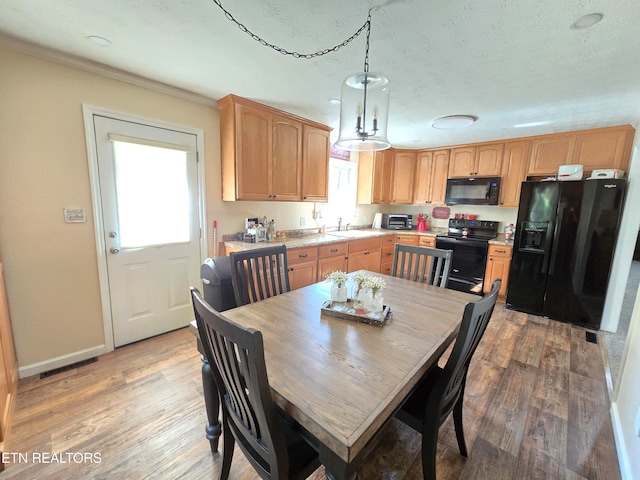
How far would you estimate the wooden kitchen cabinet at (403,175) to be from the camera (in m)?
4.66

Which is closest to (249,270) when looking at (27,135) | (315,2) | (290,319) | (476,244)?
(290,319)

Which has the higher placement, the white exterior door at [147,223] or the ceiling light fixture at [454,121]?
the ceiling light fixture at [454,121]

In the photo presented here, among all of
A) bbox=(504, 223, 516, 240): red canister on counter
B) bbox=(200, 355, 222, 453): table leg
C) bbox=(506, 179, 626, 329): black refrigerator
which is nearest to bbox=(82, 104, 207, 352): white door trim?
bbox=(200, 355, 222, 453): table leg

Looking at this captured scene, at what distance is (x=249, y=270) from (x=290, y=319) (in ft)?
1.88

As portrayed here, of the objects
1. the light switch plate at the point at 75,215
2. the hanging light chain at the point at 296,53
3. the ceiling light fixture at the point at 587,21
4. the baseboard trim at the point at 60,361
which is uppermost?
the hanging light chain at the point at 296,53

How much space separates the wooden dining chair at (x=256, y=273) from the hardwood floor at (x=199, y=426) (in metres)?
0.82

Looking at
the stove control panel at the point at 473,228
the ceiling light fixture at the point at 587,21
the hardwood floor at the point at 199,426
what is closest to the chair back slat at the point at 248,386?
the hardwood floor at the point at 199,426

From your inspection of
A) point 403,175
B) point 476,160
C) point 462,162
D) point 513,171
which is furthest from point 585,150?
point 403,175

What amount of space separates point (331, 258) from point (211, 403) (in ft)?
7.49

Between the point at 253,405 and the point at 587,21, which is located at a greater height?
the point at 587,21

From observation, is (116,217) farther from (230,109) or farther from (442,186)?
(442,186)

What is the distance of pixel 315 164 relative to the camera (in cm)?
339

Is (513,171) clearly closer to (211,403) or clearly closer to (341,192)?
(341,192)

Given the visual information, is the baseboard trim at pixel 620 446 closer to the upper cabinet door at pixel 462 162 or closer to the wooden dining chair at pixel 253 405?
the wooden dining chair at pixel 253 405
